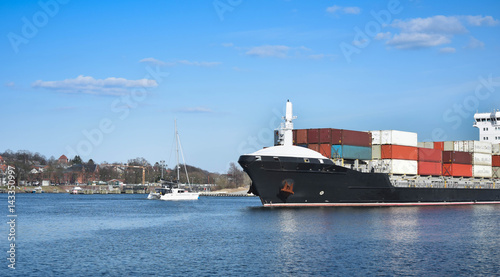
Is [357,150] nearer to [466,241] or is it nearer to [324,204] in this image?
[324,204]

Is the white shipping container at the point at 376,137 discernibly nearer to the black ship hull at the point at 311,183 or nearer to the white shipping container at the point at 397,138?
the white shipping container at the point at 397,138

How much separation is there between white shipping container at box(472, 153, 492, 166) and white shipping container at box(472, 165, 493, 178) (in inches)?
22.6

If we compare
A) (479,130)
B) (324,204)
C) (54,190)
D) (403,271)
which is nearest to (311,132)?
(324,204)

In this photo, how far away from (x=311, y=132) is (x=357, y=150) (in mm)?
6003

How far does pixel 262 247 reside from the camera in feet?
114

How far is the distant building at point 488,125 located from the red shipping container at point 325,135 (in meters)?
48.3

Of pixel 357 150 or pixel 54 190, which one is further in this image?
pixel 54 190

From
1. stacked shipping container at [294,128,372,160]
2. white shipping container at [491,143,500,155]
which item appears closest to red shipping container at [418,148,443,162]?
stacked shipping container at [294,128,372,160]

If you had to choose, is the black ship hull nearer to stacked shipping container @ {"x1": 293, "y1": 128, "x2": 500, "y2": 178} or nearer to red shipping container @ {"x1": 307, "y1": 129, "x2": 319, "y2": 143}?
stacked shipping container @ {"x1": 293, "y1": 128, "x2": 500, "y2": 178}

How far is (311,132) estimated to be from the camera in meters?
65.0

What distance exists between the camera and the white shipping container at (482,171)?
3201 inches

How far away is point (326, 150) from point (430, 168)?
1940 cm

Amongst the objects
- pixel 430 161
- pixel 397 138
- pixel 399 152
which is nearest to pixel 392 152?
pixel 399 152

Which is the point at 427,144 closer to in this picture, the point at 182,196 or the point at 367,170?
the point at 367,170
